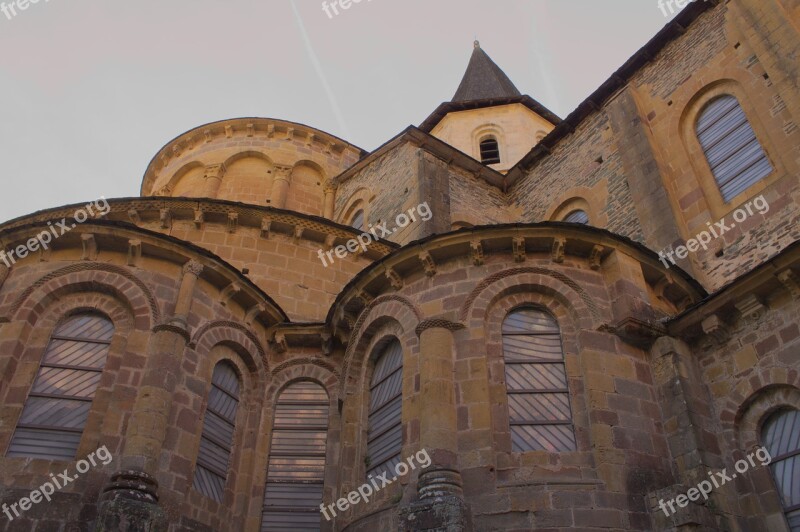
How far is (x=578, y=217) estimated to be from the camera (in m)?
18.7

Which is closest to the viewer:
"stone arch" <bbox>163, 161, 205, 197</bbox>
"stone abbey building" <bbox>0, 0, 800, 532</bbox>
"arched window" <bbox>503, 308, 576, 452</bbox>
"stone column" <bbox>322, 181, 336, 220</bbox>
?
"stone abbey building" <bbox>0, 0, 800, 532</bbox>

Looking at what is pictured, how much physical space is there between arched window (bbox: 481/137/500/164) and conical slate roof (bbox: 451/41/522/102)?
3848mm

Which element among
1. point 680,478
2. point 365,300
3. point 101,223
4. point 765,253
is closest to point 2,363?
point 101,223

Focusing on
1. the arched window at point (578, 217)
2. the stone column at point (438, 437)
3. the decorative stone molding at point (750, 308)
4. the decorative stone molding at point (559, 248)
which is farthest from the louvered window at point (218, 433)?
the arched window at point (578, 217)

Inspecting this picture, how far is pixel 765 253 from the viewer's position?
12.8 m

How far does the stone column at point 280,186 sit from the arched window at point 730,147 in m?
12.8

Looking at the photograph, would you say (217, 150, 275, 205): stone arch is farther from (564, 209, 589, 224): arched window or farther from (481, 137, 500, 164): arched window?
(564, 209, 589, 224): arched window

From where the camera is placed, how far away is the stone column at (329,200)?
77.7ft

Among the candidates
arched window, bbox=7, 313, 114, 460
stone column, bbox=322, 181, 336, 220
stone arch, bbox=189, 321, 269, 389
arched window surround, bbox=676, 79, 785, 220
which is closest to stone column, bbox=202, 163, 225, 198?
stone column, bbox=322, 181, 336, 220

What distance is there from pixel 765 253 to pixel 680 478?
5.13m

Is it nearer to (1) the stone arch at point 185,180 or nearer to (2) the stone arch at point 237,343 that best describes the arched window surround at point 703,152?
(2) the stone arch at point 237,343

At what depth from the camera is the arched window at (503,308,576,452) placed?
999cm

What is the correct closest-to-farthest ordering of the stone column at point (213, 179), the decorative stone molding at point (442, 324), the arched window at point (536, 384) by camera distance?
1. the arched window at point (536, 384)
2. the decorative stone molding at point (442, 324)
3. the stone column at point (213, 179)

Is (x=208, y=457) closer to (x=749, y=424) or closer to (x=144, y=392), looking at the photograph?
(x=144, y=392)
